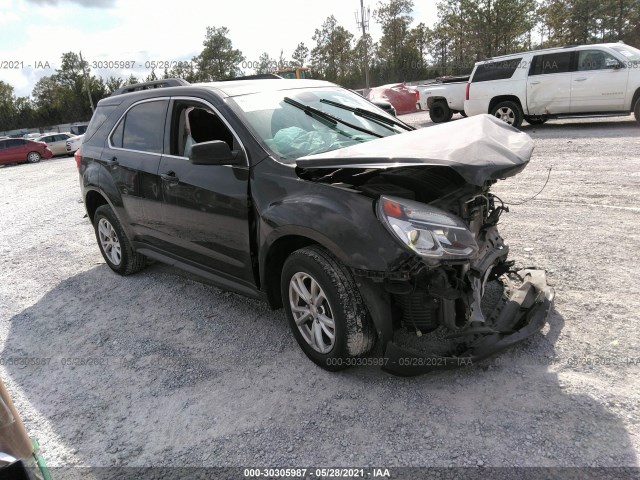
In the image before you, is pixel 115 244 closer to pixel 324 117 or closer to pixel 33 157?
pixel 324 117

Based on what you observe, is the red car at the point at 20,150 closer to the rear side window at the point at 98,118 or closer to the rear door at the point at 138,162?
the rear side window at the point at 98,118

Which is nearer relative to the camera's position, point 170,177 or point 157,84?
point 170,177

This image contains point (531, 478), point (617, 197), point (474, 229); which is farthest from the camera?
point (617, 197)

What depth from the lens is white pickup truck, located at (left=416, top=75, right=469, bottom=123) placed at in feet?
49.1

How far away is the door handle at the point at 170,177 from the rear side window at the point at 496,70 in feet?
36.4

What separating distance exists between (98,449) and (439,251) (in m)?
2.23

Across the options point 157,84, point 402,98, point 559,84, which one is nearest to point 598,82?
point 559,84

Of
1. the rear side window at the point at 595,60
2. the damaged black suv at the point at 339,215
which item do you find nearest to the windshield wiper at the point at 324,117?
the damaged black suv at the point at 339,215

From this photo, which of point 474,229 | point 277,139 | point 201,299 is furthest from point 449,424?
point 201,299

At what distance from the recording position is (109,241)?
Result: 17.8 feet

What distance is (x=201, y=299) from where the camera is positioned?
4535 mm

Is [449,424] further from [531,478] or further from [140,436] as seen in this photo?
[140,436]

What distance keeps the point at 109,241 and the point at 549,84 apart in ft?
35.9

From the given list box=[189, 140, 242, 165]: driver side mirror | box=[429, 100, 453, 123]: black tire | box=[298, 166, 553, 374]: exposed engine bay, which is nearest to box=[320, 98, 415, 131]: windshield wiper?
box=[189, 140, 242, 165]: driver side mirror
